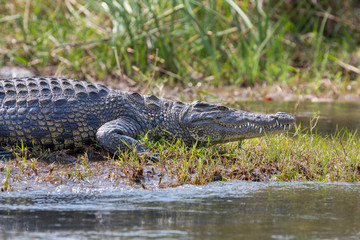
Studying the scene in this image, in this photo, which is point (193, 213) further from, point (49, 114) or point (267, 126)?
point (49, 114)

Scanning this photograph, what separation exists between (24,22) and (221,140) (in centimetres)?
700

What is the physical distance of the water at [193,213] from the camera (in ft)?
11.1

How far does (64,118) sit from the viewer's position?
5703 millimetres

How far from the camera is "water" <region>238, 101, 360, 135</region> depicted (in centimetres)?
741

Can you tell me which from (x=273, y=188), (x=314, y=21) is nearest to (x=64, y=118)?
(x=273, y=188)

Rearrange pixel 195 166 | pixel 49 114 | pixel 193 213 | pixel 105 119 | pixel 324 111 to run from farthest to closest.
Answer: pixel 324 111
pixel 105 119
pixel 49 114
pixel 195 166
pixel 193 213

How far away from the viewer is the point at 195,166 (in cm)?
507

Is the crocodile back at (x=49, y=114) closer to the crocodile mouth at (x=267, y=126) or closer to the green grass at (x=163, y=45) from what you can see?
the crocodile mouth at (x=267, y=126)

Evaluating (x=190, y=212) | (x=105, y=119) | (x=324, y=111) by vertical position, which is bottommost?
(x=190, y=212)

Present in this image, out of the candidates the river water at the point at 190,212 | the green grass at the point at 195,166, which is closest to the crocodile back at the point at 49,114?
the green grass at the point at 195,166

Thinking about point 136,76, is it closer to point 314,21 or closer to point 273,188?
point 314,21

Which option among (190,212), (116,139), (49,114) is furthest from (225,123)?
(190,212)

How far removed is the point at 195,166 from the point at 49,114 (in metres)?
1.60

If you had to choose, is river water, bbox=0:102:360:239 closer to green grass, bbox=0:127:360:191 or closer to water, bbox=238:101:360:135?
green grass, bbox=0:127:360:191
